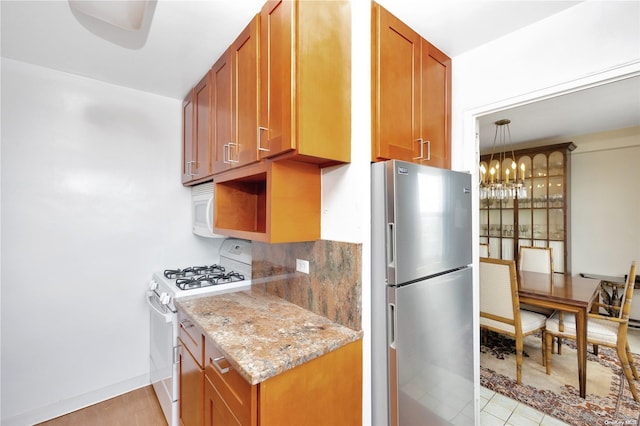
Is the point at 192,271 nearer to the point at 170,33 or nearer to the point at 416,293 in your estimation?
the point at 170,33

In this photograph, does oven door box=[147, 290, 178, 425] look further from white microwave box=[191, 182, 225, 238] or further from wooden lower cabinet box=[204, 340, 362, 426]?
white microwave box=[191, 182, 225, 238]

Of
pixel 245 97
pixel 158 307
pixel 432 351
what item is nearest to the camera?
pixel 432 351

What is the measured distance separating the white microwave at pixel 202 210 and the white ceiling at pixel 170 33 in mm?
851

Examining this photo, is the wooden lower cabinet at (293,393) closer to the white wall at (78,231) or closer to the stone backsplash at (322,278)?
the stone backsplash at (322,278)

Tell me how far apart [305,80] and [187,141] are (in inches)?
64.3

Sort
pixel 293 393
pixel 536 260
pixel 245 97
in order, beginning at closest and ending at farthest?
pixel 293 393, pixel 245 97, pixel 536 260

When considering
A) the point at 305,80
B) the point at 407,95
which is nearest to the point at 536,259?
the point at 407,95

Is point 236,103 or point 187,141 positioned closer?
point 236,103

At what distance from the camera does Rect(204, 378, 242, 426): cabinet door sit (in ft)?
3.95

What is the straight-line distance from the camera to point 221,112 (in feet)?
5.97

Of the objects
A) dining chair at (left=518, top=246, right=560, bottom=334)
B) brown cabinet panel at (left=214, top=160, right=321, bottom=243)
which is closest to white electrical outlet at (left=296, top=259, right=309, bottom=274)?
brown cabinet panel at (left=214, top=160, right=321, bottom=243)

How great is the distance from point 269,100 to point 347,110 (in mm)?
377

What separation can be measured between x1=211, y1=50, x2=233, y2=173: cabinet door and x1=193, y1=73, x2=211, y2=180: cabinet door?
82 millimetres

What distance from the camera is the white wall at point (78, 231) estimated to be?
6.35ft
